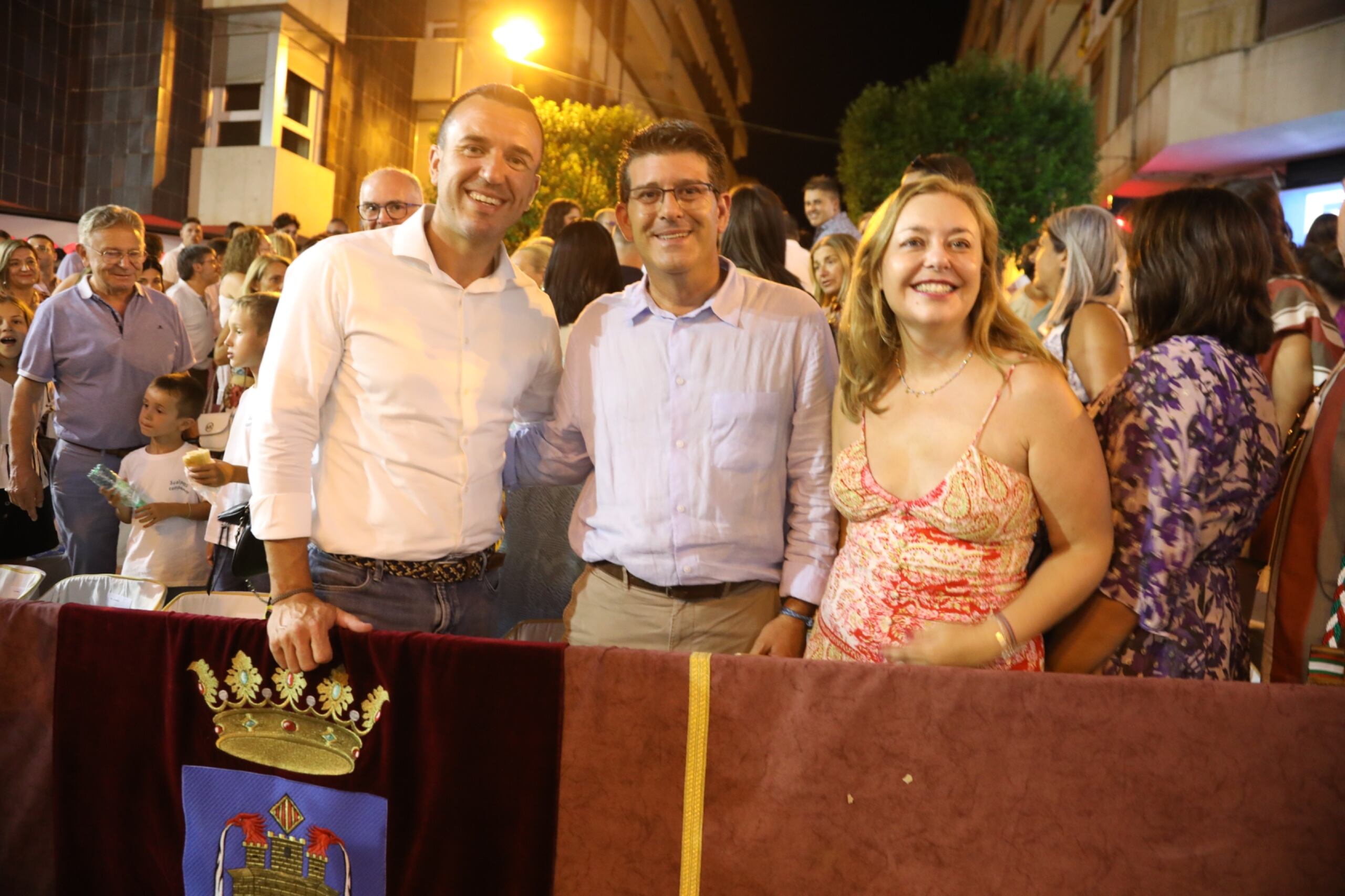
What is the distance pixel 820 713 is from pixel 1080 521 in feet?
2.34

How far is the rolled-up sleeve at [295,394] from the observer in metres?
2.22

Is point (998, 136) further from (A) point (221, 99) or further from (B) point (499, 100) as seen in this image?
(B) point (499, 100)

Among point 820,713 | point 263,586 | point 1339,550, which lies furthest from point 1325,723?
point 263,586

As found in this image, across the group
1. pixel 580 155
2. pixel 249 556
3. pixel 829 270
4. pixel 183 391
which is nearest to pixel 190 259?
pixel 183 391

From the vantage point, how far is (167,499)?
464 cm

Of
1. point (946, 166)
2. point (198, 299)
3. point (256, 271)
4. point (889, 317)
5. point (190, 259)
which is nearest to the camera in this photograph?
point (889, 317)

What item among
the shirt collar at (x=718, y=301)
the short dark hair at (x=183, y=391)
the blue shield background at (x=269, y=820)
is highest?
the shirt collar at (x=718, y=301)

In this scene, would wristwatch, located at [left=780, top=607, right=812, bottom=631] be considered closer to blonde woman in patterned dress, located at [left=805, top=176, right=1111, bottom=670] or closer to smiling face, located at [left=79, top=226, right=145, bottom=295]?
blonde woman in patterned dress, located at [left=805, top=176, right=1111, bottom=670]

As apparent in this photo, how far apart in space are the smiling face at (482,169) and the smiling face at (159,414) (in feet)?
9.56

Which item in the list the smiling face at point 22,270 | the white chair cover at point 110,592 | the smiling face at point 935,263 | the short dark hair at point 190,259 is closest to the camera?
the smiling face at point 935,263

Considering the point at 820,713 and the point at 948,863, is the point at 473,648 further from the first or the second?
the point at 948,863

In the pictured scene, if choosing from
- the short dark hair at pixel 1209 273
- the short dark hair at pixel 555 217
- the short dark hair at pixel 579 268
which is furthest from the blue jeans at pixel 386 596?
the short dark hair at pixel 555 217

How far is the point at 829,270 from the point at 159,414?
3535 mm

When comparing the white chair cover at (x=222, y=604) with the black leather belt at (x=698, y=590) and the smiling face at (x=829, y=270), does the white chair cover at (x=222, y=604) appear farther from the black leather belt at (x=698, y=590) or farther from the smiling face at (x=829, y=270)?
the smiling face at (x=829, y=270)
